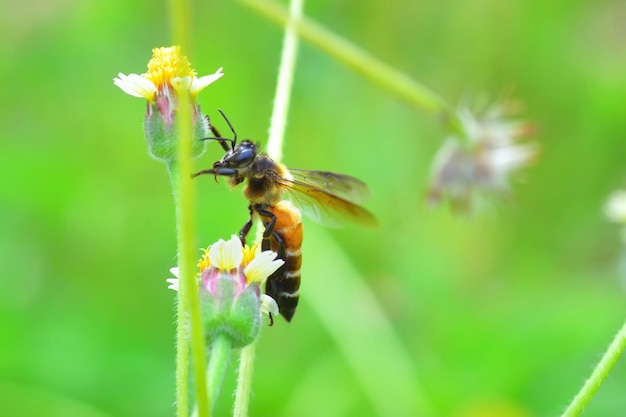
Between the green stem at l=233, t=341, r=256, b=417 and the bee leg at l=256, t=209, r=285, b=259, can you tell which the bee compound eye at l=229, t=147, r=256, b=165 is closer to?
the bee leg at l=256, t=209, r=285, b=259

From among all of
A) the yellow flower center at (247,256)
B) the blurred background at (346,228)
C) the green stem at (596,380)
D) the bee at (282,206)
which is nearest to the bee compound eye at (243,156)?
the bee at (282,206)

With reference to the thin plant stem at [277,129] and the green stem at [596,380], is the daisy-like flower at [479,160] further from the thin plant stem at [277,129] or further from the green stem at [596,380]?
the green stem at [596,380]

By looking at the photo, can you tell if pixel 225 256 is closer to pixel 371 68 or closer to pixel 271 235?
pixel 271 235

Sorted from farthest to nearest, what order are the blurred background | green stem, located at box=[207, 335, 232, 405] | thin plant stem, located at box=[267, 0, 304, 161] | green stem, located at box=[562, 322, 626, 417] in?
the blurred background < thin plant stem, located at box=[267, 0, 304, 161] < green stem, located at box=[562, 322, 626, 417] < green stem, located at box=[207, 335, 232, 405]

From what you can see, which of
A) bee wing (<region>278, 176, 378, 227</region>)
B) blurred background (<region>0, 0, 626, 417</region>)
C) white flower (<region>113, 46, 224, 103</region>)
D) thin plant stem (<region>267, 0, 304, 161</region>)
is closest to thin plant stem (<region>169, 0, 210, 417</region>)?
white flower (<region>113, 46, 224, 103</region>)

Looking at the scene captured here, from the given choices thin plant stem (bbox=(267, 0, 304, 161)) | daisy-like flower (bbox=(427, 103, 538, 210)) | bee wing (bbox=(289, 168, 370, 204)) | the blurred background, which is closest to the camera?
thin plant stem (bbox=(267, 0, 304, 161))

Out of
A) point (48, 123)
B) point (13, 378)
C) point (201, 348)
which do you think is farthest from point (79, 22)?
point (201, 348)
